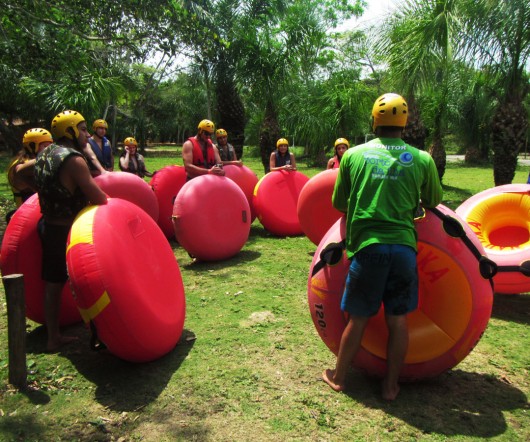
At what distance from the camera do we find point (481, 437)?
9.24ft

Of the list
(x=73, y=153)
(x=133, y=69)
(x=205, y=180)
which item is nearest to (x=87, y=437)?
(x=73, y=153)

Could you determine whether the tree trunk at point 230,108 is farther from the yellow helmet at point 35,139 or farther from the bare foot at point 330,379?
the bare foot at point 330,379

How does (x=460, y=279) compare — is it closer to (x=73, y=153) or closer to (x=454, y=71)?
(x=73, y=153)

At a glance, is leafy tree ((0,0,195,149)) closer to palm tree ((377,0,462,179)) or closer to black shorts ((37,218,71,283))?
palm tree ((377,0,462,179))

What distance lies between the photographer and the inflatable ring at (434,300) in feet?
10.5

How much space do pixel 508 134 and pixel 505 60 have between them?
2.13 m

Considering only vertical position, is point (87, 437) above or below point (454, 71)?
below

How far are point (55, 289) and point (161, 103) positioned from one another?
4786 centimetres

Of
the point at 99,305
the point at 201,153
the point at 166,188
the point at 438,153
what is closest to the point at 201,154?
the point at 201,153

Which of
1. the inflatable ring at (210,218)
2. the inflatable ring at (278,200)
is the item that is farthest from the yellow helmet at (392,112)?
the inflatable ring at (278,200)

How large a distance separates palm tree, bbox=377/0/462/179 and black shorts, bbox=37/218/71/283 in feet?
30.0

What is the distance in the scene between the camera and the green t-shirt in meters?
2.96

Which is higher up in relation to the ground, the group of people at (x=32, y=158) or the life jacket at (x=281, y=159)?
the group of people at (x=32, y=158)

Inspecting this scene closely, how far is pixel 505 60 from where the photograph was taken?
10562 mm
